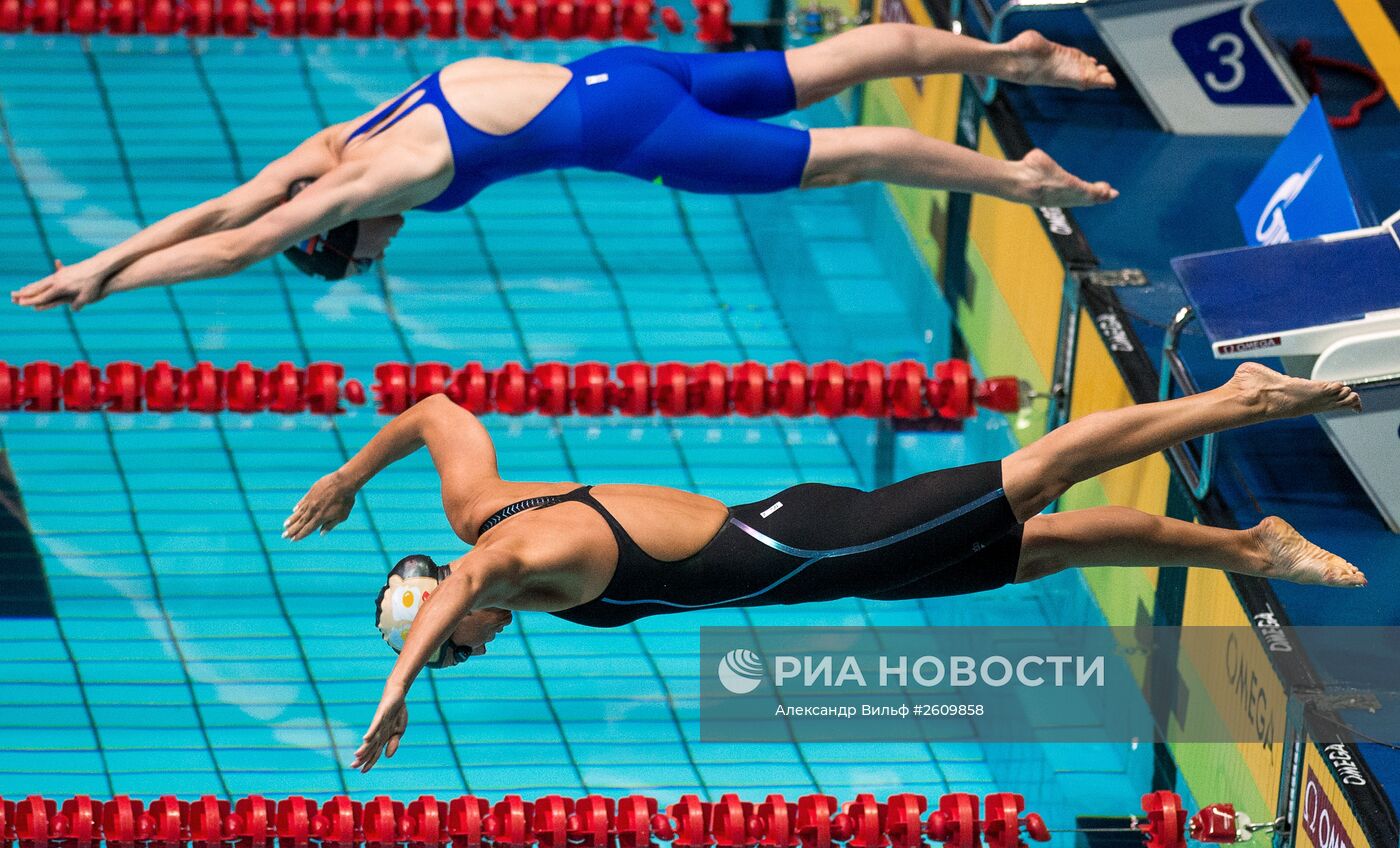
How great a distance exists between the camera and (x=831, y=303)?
5680 mm

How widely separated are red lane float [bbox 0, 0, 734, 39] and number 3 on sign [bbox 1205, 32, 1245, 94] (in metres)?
1.55

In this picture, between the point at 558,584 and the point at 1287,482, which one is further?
the point at 1287,482

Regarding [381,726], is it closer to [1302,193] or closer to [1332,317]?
[1332,317]

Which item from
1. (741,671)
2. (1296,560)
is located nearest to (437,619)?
(1296,560)

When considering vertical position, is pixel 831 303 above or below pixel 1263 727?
above

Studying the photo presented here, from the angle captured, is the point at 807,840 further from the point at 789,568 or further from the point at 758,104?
the point at 758,104

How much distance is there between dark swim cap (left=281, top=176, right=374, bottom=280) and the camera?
4.04 meters

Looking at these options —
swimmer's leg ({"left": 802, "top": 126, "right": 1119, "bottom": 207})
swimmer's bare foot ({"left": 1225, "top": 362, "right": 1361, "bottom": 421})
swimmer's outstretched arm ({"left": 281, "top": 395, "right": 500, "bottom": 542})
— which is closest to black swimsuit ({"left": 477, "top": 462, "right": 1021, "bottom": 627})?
swimmer's outstretched arm ({"left": 281, "top": 395, "right": 500, "bottom": 542})

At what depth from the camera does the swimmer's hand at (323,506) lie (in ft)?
11.4

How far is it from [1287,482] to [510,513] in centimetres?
162

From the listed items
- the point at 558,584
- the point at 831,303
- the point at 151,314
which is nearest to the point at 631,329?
the point at 831,303

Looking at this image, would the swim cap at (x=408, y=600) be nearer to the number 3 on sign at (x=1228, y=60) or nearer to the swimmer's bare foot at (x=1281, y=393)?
the swimmer's bare foot at (x=1281, y=393)

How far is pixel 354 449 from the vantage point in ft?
17.0

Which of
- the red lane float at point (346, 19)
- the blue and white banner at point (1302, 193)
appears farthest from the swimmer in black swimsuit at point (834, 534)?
the red lane float at point (346, 19)
